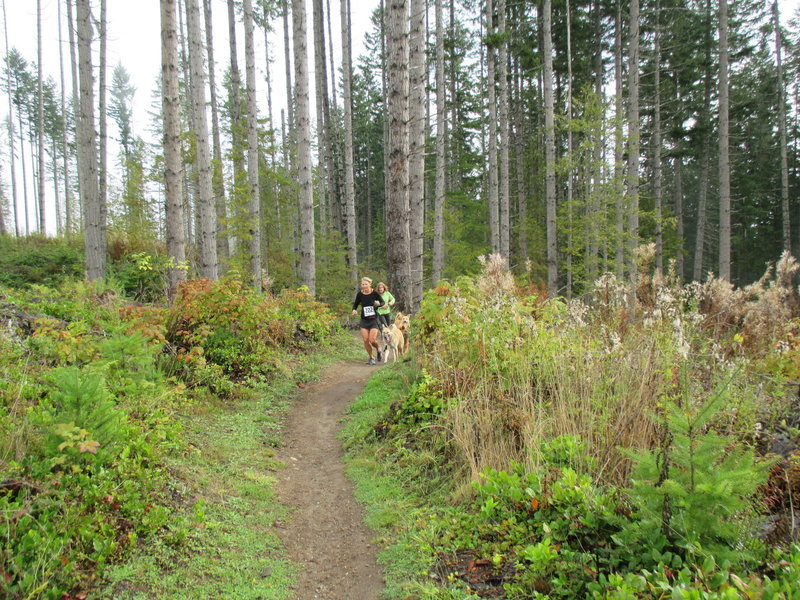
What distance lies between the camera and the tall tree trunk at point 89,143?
40.0 feet

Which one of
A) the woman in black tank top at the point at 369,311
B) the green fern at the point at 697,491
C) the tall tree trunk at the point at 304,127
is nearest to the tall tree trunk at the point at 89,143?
the tall tree trunk at the point at 304,127

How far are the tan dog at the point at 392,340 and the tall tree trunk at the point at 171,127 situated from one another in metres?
4.21

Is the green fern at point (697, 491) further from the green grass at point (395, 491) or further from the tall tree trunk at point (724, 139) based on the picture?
the tall tree trunk at point (724, 139)

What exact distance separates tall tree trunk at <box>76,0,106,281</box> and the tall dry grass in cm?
1084

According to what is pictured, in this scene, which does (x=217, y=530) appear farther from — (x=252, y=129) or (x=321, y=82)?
(x=321, y=82)

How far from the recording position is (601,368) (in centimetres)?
389

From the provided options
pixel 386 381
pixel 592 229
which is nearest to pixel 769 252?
pixel 592 229

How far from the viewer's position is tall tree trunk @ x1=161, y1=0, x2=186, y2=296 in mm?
9047

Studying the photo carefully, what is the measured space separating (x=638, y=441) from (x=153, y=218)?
20.7 metres

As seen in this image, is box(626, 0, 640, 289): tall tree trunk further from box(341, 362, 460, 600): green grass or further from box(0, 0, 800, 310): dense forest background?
box(341, 362, 460, 600): green grass

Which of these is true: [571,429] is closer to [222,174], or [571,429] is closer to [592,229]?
[592,229]

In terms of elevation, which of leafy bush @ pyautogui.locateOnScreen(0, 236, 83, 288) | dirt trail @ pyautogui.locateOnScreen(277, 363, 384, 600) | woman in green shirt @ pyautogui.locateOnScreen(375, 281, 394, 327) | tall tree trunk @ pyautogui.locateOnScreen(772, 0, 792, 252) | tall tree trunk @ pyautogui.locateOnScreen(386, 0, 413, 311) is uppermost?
tall tree trunk @ pyautogui.locateOnScreen(772, 0, 792, 252)

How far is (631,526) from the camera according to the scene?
2.47 metres

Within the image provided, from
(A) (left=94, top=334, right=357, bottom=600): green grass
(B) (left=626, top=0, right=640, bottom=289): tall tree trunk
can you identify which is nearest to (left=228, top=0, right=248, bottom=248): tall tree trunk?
(A) (left=94, top=334, right=357, bottom=600): green grass
